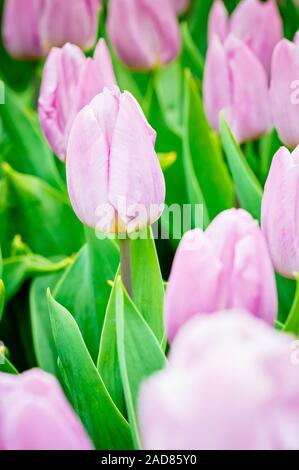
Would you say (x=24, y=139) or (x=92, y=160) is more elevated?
(x=92, y=160)

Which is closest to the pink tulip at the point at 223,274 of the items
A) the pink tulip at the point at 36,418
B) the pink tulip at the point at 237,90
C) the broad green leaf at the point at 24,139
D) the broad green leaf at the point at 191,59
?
the pink tulip at the point at 36,418

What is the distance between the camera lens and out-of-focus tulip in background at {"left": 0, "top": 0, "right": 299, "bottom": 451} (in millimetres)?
388

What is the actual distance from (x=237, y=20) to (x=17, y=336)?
50 centimetres

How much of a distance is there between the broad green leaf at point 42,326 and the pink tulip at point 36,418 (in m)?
0.42

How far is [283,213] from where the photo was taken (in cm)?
66

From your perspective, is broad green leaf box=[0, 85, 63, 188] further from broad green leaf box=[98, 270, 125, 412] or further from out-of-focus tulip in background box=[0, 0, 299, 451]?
broad green leaf box=[98, 270, 125, 412]

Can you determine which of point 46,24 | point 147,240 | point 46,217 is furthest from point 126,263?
point 46,24

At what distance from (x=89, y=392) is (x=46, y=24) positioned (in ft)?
2.27

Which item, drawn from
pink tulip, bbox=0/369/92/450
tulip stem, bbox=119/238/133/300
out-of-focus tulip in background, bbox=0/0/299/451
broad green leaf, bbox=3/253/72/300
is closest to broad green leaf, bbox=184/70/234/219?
out-of-focus tulip in background, bbox=0/0/299/451

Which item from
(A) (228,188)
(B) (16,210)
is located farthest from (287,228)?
(B) (16,210)

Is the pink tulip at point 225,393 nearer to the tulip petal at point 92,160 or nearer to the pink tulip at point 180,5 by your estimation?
the tulip petal at point 92,160

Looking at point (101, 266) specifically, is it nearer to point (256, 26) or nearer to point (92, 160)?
point (92, 160)

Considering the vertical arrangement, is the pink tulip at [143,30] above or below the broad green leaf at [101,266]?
above

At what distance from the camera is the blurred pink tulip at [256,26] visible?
44.8 inches
